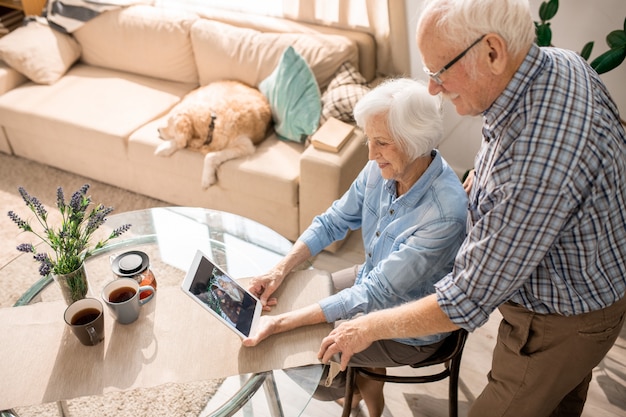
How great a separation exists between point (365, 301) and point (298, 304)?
0.19 meters

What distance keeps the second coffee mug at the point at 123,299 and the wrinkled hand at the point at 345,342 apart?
0.52 meters

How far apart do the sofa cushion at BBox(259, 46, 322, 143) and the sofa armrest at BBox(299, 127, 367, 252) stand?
0.24 m

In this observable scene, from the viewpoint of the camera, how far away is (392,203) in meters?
1.56

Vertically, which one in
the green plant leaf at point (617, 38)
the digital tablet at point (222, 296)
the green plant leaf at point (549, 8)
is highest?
the green plant leaf at point (549, 8)

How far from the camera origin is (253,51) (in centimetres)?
294

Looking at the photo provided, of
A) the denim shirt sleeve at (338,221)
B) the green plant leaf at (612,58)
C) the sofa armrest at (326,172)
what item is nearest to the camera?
the denim shirt sleeve at (338,221)

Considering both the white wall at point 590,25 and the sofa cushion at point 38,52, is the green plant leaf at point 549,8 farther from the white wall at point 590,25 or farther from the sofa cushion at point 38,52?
the sofa cushion at point 38,52

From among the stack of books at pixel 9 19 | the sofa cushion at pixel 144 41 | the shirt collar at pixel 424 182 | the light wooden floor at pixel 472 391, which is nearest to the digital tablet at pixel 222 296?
the shirt collar at pixel 424 182

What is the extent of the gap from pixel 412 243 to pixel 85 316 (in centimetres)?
Answer: 90

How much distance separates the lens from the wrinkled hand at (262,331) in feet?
4.59

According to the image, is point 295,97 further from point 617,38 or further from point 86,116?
point 617,38

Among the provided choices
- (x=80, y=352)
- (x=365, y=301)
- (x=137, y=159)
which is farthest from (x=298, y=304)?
(x=137, y=159)

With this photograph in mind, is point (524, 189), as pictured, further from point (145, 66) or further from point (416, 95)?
point (145, 66)

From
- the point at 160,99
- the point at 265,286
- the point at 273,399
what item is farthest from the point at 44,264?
the point at 160,99
